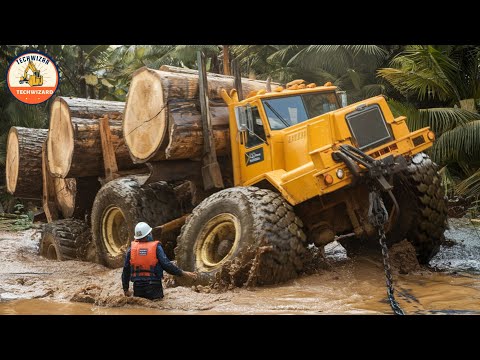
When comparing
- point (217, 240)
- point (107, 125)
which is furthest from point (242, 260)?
point (107, 125)

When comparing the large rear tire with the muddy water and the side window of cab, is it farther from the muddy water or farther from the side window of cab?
the side window of cab

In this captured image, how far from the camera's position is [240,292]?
645 centimetres

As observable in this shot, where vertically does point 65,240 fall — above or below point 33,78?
below

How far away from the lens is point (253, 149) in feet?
25.6

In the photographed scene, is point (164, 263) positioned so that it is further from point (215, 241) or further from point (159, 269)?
point (215, 241)

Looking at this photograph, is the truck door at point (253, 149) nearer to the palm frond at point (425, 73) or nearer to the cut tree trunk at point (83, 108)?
the cut tree trunk at point (83, 108)

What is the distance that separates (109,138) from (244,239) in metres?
3.74

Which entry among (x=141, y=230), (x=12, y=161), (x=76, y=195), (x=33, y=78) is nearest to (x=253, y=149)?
(x=141, y=230)

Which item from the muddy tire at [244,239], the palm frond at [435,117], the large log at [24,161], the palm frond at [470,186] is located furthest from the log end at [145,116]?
the palm frond at [470,186]

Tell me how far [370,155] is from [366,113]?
0.49 m

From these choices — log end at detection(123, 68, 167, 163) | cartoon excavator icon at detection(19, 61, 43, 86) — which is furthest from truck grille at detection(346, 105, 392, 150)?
cartoon excavator icon at detection(19, 61, 43, 86)

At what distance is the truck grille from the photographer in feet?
23.1

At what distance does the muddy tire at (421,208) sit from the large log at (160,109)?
2396 millimetres

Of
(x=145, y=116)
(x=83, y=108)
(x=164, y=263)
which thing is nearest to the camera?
(x=164, y=263)
